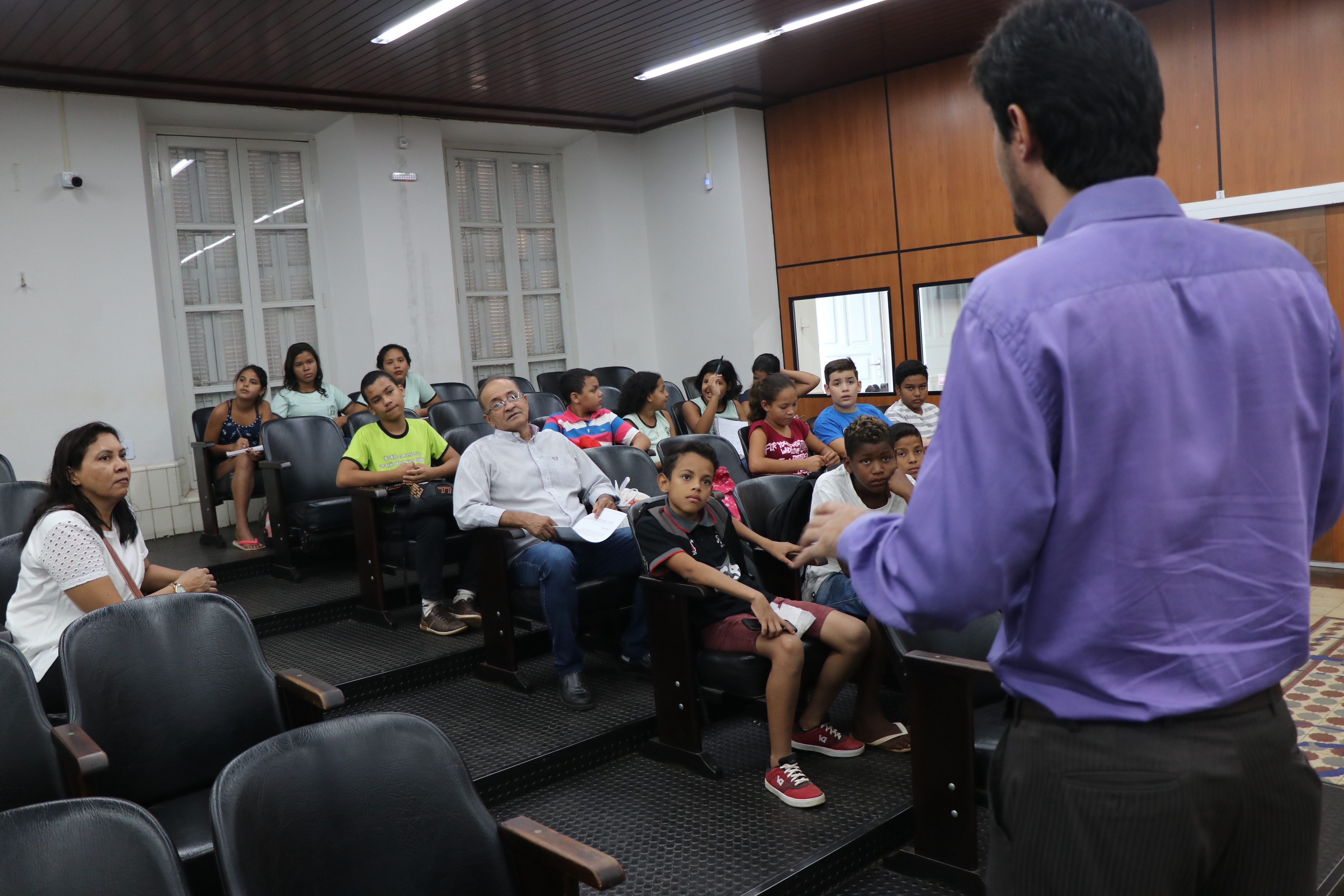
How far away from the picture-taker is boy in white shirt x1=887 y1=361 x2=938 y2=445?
5.51 metres

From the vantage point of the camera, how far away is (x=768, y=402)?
4.76 m

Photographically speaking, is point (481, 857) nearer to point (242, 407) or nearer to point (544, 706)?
point (544, 706)

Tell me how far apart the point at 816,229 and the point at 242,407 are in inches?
185

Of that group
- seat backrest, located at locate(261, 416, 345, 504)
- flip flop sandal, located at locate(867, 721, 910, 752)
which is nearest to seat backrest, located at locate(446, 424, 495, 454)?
seat backrest, located at locate(261, 416, 345, 504)

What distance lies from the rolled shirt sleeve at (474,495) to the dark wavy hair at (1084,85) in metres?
2.92

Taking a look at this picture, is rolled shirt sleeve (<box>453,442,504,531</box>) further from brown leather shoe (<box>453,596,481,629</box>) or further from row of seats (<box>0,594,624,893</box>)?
row of seats (<box>0,594,624,893</box>)

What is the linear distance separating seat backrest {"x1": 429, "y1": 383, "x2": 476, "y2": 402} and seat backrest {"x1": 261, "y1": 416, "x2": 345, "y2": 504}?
1960 millimetres

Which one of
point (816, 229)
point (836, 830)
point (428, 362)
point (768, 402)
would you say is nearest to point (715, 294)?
point (816, 229)

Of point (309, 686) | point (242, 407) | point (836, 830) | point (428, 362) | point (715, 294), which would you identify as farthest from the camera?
point (715, 294)

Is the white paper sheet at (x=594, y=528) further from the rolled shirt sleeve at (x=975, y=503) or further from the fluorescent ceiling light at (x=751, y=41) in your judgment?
the fluorescent ceiling light at (x=751, y=41)

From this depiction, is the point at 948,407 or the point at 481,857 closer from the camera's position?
the point at 948,407

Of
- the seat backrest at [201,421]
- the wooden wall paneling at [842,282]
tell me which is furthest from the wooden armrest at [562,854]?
the wooden wall paneling at [842,282]

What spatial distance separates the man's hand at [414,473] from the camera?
4297 millimetres

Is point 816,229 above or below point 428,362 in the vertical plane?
above
